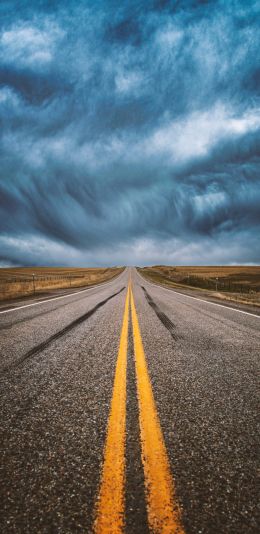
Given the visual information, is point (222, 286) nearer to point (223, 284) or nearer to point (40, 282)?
point (223, 284)

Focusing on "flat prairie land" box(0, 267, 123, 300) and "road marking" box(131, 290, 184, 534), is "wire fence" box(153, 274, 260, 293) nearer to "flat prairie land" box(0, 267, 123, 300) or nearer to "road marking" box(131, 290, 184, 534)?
"flat prairie land" box(0, 267, 123, 300)

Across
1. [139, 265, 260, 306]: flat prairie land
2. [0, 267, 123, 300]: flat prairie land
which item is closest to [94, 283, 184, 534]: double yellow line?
[139, 265, 260, 306]: flat prairie land

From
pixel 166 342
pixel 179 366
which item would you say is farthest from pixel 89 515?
pixel 166 342

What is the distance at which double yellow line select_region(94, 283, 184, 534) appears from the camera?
1172mm

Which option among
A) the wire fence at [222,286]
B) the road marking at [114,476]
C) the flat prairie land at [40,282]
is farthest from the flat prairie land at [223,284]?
the road marking at [114,476]

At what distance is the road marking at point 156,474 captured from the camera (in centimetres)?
117

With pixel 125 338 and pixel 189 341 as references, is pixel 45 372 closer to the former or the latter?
pixel 125 338

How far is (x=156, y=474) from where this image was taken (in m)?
1.47

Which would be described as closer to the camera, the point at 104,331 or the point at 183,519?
the point at 183,519

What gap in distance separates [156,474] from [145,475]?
0.22ft

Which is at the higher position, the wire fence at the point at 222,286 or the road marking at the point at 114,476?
the road marking at the point at 114,476

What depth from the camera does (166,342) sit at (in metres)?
4.45

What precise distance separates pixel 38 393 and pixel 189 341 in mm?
2850

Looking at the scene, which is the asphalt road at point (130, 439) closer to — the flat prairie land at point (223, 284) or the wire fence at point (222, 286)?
the flat prairie land at point (223, 284)
